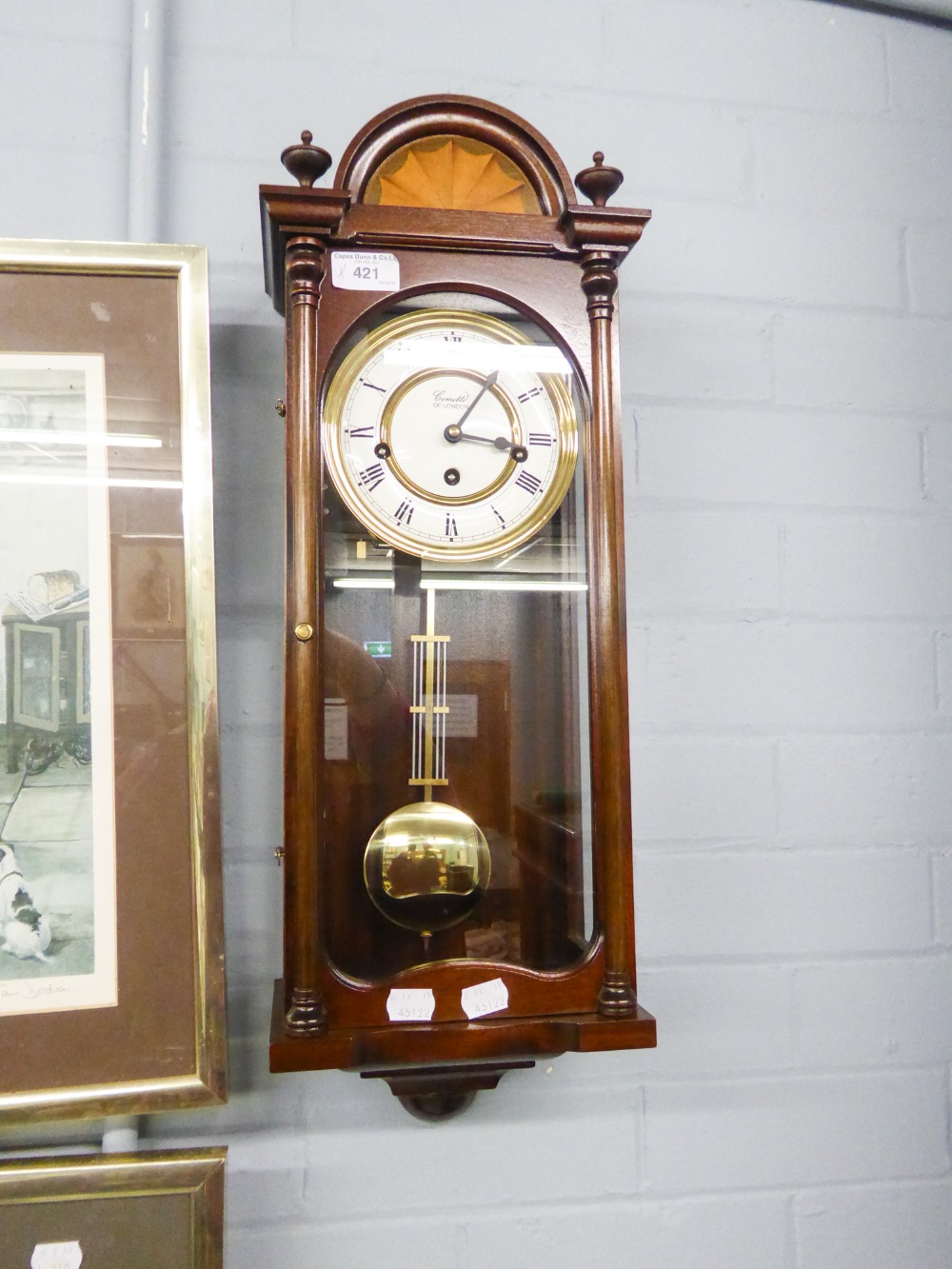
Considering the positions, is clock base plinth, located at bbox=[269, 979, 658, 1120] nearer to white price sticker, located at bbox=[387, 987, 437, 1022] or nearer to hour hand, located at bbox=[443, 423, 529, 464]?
white price sticker, located at bbox=[387, 987, 437, 1022]

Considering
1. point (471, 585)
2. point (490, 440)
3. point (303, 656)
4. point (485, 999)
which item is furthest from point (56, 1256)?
point (490, 440)

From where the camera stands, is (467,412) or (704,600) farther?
(704,600)

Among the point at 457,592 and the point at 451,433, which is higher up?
the point at 451,433

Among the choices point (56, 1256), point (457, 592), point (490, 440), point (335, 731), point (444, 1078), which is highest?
point (490, 440)

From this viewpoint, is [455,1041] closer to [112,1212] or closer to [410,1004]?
[410,1004]

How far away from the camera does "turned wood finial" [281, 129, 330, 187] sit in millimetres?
687

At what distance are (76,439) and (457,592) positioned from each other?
333 millimetres

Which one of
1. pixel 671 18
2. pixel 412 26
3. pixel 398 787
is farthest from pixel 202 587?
pixel 671 18

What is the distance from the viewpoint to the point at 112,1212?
732mm

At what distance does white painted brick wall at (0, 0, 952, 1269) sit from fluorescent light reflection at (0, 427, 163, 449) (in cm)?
8

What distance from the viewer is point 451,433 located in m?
0.74

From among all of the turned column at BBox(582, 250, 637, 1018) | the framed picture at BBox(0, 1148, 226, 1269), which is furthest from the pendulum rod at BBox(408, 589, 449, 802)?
the framed picture at BBox(0, 1148, 226, 1269)

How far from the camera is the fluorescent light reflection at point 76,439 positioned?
0.76 m

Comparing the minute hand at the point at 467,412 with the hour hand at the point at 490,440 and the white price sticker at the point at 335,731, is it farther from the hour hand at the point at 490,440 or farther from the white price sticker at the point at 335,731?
the white price sticker at the point at 335,731
